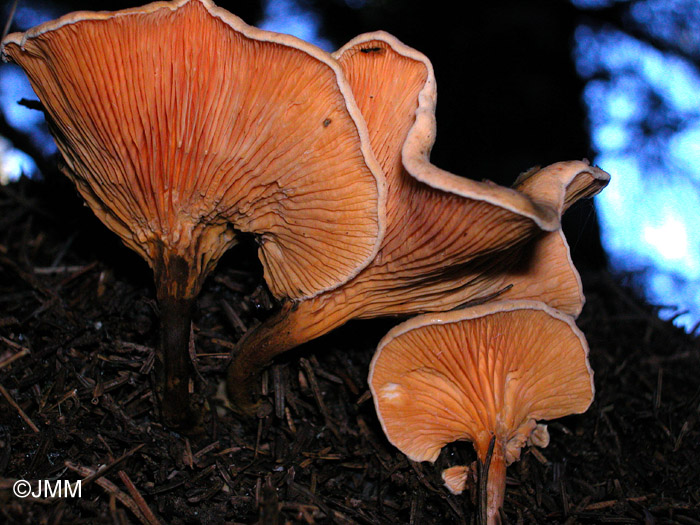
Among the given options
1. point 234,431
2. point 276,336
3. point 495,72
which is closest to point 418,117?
point 276,336

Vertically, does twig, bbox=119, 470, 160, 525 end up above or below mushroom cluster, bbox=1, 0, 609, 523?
below

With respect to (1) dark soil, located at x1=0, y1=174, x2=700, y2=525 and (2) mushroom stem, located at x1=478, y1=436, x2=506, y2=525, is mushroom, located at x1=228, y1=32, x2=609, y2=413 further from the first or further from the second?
(2) mushroom stem, located at x1=478, y1=436, x2=506, y2=525

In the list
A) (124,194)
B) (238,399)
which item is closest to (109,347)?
(238,399)

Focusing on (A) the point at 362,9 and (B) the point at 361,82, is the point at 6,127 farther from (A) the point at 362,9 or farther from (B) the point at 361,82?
(B) the point at 361,82

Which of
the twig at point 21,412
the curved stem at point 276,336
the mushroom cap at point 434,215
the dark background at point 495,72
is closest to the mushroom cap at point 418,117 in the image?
the mushroom cap at point 434,215

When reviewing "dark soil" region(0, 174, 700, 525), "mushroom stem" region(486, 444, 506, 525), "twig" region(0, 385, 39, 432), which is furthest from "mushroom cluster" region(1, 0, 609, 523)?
"twig" region(0, 385, 39, 432)

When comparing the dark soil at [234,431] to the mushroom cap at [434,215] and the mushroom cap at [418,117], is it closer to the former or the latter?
the mushroom cap at [434,215]

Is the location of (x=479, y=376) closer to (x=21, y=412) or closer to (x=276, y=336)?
(x=276, y=336)
